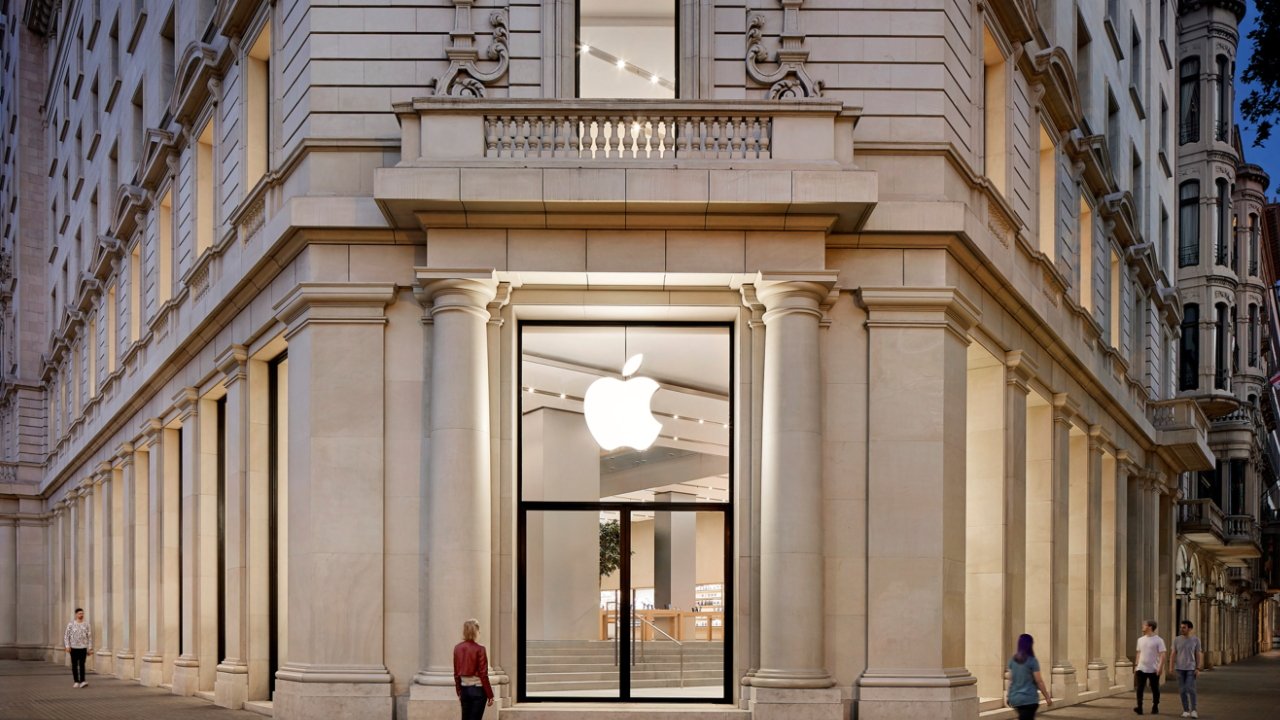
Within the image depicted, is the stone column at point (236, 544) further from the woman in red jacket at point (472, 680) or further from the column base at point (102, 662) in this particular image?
the column base at point (102, 662)

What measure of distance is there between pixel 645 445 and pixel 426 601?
3.76m

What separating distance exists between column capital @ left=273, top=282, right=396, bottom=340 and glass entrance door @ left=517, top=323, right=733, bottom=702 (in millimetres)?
2041

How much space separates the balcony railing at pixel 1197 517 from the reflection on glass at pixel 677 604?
37.8m

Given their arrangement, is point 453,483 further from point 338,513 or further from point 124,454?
point 124,454

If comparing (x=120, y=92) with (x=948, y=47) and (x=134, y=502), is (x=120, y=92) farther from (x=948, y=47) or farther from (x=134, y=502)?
(x=948, y=47)

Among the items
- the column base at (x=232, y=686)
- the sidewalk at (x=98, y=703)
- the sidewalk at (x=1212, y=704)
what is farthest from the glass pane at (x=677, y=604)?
the sidewalk at (x=1212, y=704)

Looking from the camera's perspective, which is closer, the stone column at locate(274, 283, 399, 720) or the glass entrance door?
the stone column at locate(274, 283, 399, 720)

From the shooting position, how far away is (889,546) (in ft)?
60.2

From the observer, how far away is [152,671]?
28.6 meters

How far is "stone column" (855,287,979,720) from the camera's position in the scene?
18.0 m

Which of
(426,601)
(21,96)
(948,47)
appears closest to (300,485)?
(426,601)

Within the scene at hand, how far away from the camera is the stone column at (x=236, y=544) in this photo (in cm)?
2167

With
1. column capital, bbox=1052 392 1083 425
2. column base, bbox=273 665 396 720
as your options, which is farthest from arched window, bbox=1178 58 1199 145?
column base, bbox=273 665 396 720

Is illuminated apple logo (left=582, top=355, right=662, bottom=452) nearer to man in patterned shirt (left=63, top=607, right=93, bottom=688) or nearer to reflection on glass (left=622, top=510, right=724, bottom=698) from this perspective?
reflection on glass (left=622, top=510, right=724, bottom=698)
